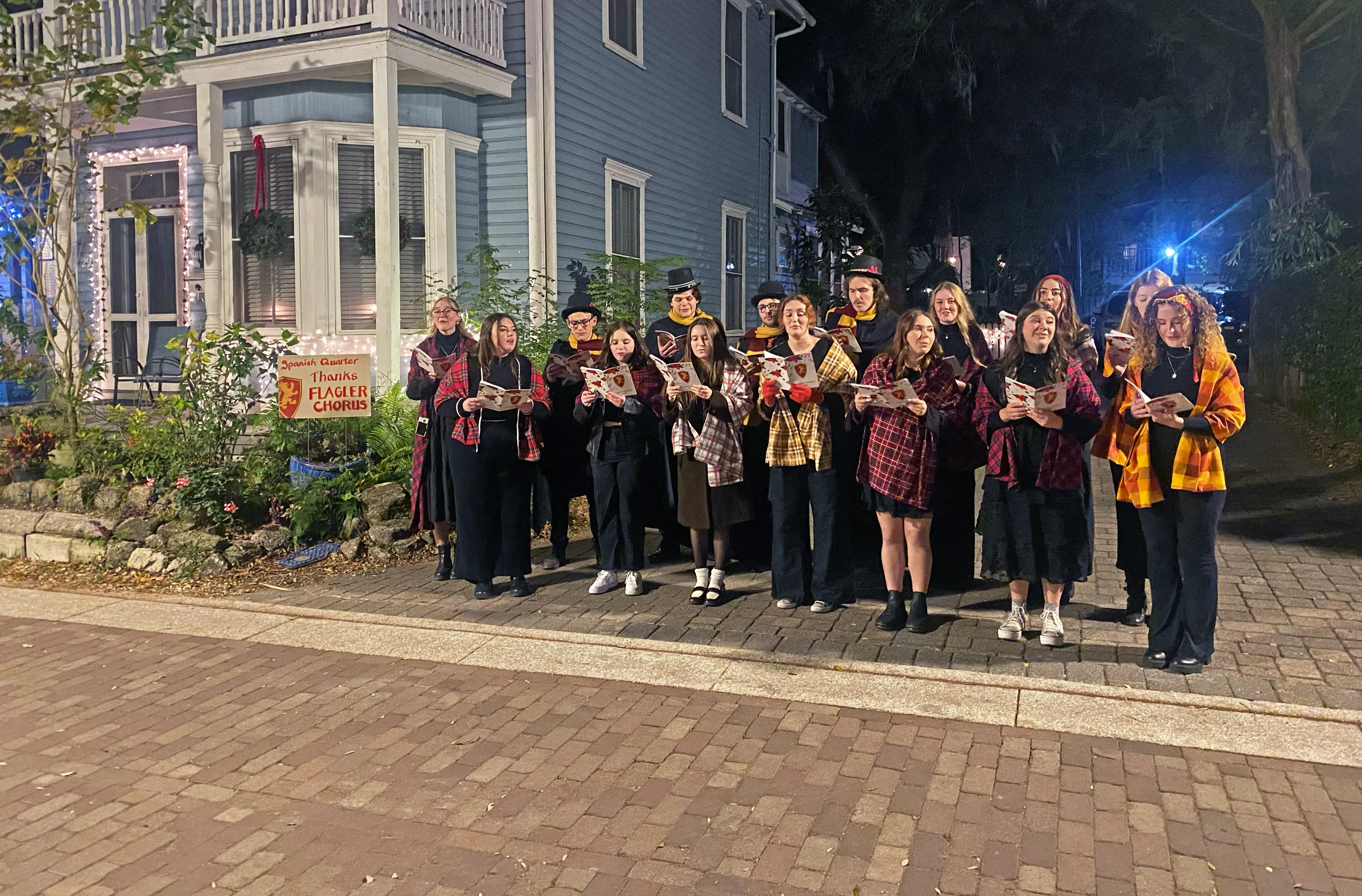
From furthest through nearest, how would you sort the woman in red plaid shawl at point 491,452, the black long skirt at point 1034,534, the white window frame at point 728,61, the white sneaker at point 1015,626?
the white window frame at point 728,61, the woman in red plaid shawl at point 491,452, the white sneaker at point 1015,626, the black long skirt at point 1034,534

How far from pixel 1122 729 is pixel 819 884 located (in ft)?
6.36

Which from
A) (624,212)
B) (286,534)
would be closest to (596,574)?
(286,534)

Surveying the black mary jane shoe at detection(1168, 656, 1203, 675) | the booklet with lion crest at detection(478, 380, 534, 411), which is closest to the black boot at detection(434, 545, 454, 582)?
the booklet with lion crest at detection(478, 380, 534, 411)

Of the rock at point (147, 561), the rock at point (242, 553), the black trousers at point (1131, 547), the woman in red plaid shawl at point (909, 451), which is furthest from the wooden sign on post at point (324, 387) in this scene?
the black trousers at point (1131, 547)

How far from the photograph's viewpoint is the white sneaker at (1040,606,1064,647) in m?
6.11

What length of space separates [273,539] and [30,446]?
2961 mm

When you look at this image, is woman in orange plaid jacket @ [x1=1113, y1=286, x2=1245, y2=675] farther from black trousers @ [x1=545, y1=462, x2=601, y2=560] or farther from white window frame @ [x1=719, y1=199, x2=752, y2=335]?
white window frame @ [x1=719, y1=199, x2=752, y2=335]

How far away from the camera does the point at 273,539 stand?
8.38 meters

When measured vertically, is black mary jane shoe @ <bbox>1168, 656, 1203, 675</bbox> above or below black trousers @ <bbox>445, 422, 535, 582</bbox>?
below

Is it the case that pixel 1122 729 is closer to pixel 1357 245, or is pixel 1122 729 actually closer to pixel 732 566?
pixel 732 566

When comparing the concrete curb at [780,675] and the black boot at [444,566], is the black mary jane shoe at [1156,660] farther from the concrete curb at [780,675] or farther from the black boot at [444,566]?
the black boot at [444,566]

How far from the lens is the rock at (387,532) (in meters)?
8.43

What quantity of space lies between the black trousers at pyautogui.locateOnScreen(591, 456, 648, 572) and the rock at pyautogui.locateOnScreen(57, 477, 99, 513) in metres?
4.29

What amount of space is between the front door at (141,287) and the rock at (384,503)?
23.2ft
